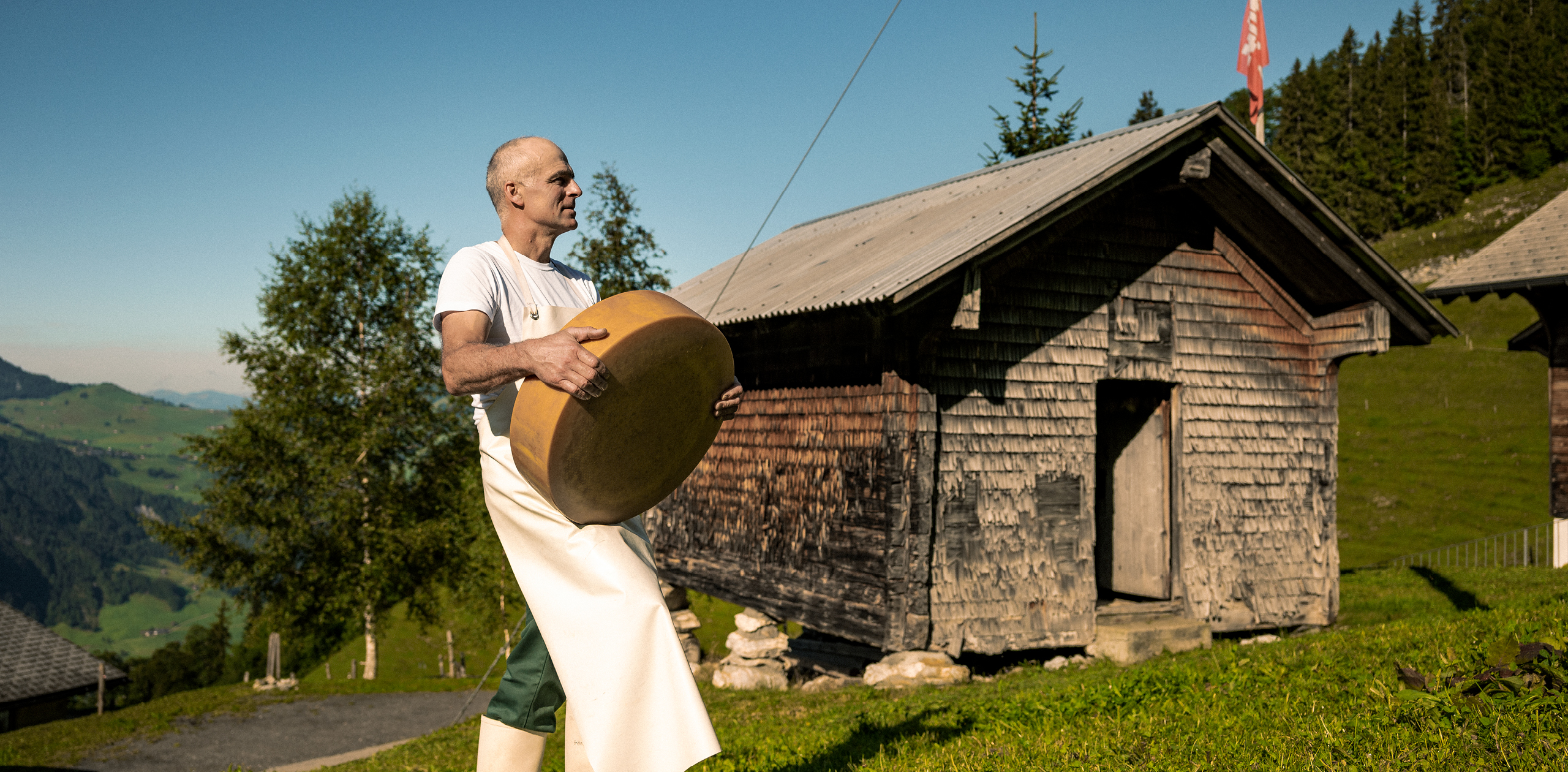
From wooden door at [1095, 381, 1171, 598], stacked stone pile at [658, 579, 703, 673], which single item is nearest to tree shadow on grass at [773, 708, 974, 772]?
wooden door at [1095, 381, 1171, 598]

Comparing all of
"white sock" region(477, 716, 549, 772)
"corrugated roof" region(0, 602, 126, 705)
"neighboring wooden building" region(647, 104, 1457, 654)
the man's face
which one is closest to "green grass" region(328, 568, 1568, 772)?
"neighboring wooden building" region(647, 104, 1457, 654)

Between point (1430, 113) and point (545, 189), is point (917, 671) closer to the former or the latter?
point (545, 189)

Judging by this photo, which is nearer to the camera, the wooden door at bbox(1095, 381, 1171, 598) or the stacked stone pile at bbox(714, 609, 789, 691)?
the wooden door at bbox(1095, 381, 1171, 598)

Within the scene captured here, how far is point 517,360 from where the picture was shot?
89.8 inches

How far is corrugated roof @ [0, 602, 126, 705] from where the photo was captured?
90.6ft

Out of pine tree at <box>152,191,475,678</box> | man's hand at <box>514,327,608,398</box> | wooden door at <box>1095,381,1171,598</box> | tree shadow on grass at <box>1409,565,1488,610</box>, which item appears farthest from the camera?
pine tree at <box>152,191,475,678</box>

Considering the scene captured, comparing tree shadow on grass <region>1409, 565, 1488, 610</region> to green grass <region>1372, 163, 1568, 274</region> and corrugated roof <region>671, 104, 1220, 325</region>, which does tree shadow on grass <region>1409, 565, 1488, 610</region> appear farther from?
green grass <region>1372, 163, 1568, 274</region>

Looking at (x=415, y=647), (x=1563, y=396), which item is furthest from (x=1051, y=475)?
(x=415, y=647)

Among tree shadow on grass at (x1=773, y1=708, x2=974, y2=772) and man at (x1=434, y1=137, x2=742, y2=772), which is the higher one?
man at (x1=434, y1=137, x2=742, y2=772)

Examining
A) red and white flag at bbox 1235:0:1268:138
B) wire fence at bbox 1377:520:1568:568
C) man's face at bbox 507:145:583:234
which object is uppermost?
red and white flag at bbox 1235:0:1268:138

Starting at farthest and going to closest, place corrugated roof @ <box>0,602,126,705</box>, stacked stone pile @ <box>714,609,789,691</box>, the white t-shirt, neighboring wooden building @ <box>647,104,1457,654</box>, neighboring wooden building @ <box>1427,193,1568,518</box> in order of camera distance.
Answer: corrugated roof @ <box>0,602,126,705</box>
neighboring wooden building @ <box>1427,193,1568,518</box>
stacked stone pile @ <box>714,609,789,691</box>
neighboring wooden building @ <box>647,104,1457,654</box>
the white t-shirt

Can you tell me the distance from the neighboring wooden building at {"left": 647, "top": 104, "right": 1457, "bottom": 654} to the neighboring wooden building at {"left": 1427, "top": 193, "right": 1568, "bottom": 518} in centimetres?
477

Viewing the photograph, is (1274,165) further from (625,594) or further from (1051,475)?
(625,594)

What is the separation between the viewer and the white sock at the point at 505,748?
275cm
